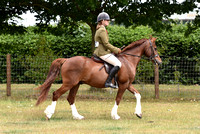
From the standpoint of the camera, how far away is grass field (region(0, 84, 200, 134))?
9023 mm

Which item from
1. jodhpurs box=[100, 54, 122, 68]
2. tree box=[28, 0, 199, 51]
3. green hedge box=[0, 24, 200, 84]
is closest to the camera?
jodhpurs box=[100, 54, 122, 68]

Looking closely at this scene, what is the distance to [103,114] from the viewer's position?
474 inches

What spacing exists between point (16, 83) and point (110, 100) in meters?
4.11

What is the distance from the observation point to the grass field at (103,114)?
29.6 ft

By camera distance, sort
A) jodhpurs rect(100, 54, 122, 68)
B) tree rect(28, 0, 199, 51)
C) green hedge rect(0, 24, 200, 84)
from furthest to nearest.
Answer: green hedge rect(0, 24, 200, 84)
tree rect(28, 0, 199, 51)
jodhpurs rect(100, 54, 122, 68)

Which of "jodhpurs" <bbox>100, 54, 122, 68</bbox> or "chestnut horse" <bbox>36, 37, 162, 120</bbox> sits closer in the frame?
"chestnut horse" <bbox>36, 37, 162, 120</bbox>

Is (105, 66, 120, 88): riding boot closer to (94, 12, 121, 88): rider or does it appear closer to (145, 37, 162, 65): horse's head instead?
(94, 12, 121, 88): rider

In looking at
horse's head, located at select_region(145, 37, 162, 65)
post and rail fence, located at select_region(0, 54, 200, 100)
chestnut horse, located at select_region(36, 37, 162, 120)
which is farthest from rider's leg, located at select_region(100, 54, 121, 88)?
post and rail fence, located at select_region(0, 54, 200, 100)

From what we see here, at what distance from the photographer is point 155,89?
1678 centimetres

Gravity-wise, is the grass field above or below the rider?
below

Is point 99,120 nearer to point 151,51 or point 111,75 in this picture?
point 111,75

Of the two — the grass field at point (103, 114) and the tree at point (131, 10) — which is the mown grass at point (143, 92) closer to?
the grass field at point (103, 114)

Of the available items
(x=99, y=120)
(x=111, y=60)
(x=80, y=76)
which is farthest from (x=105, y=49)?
(x=99, y=120)

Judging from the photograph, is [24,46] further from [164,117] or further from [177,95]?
[164,117]
